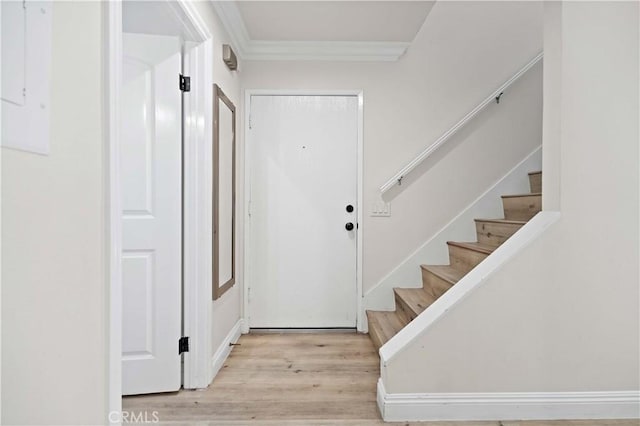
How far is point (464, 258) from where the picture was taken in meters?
2.47

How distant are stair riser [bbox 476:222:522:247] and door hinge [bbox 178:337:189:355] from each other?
2.04m

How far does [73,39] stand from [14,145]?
14.1 inches

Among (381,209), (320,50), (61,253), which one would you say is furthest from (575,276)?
(320,50)

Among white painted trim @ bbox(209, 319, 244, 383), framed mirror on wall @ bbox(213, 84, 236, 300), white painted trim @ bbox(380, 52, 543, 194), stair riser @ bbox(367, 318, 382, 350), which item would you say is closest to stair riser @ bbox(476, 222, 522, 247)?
white painted trim @ bbox(380, 52, 543, 194)

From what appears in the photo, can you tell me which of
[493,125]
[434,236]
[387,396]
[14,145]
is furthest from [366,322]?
[14,145]

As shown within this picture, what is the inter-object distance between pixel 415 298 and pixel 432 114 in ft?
4.98

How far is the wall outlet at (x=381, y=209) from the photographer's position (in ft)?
9.59

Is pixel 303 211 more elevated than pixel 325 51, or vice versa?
pixel 325 51

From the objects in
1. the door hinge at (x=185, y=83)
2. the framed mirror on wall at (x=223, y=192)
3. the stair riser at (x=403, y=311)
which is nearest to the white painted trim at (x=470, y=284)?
the stair riser at (x=403, y=311)

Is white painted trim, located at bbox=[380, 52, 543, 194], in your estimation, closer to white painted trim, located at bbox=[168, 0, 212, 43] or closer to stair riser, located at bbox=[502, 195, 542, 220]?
stair riser, located at bbox=[502, 195, 542, 220]

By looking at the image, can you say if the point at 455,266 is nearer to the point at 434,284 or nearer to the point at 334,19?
the point at 434,284

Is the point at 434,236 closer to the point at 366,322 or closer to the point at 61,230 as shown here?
the point at 366,322

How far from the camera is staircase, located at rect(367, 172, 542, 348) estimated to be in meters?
2.27

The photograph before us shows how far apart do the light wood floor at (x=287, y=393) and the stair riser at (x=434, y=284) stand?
0.61 meters
